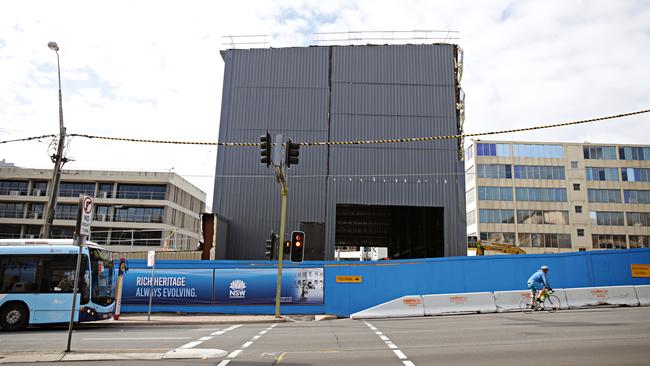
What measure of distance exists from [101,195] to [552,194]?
64.7 m

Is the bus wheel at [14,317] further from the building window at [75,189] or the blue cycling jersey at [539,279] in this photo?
the building window at [75,189]

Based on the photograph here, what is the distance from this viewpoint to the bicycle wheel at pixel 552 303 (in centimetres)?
1773

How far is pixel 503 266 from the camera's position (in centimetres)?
2056

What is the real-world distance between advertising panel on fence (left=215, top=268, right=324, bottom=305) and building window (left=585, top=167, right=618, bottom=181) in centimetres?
6455

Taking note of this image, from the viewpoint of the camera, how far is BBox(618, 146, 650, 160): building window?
2790 inches

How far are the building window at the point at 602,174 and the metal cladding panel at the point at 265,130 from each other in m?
56.7

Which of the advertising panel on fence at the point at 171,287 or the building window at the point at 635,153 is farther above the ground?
the building window at the point at 635,153

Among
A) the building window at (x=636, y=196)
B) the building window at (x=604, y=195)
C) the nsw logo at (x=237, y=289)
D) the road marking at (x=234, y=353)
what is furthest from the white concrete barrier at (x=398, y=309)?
the building window at (x=636, y=196)

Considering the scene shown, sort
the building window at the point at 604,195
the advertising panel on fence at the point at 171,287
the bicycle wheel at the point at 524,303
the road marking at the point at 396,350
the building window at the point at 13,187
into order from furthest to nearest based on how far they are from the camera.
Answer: the building window at the point at 604,195, the building window at the point at 13,187, the advertising panel on fence at the point at 171,287, the bicycle wheel at the point at 524,303, the road marking at the point at 396,350

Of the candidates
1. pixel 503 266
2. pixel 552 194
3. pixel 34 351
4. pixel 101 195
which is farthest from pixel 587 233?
pixel 34 351

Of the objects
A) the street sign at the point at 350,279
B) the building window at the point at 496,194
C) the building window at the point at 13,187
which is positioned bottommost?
the street sign at the point at 350,279

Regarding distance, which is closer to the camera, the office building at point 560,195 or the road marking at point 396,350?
the road marking at point 396,350

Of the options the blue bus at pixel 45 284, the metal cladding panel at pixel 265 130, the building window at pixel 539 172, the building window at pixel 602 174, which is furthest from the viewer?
the building window at pixel 602 174

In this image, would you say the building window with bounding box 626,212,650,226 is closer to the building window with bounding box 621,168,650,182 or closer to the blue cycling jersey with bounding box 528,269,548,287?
the building window with bounding box 621,168,650,182
